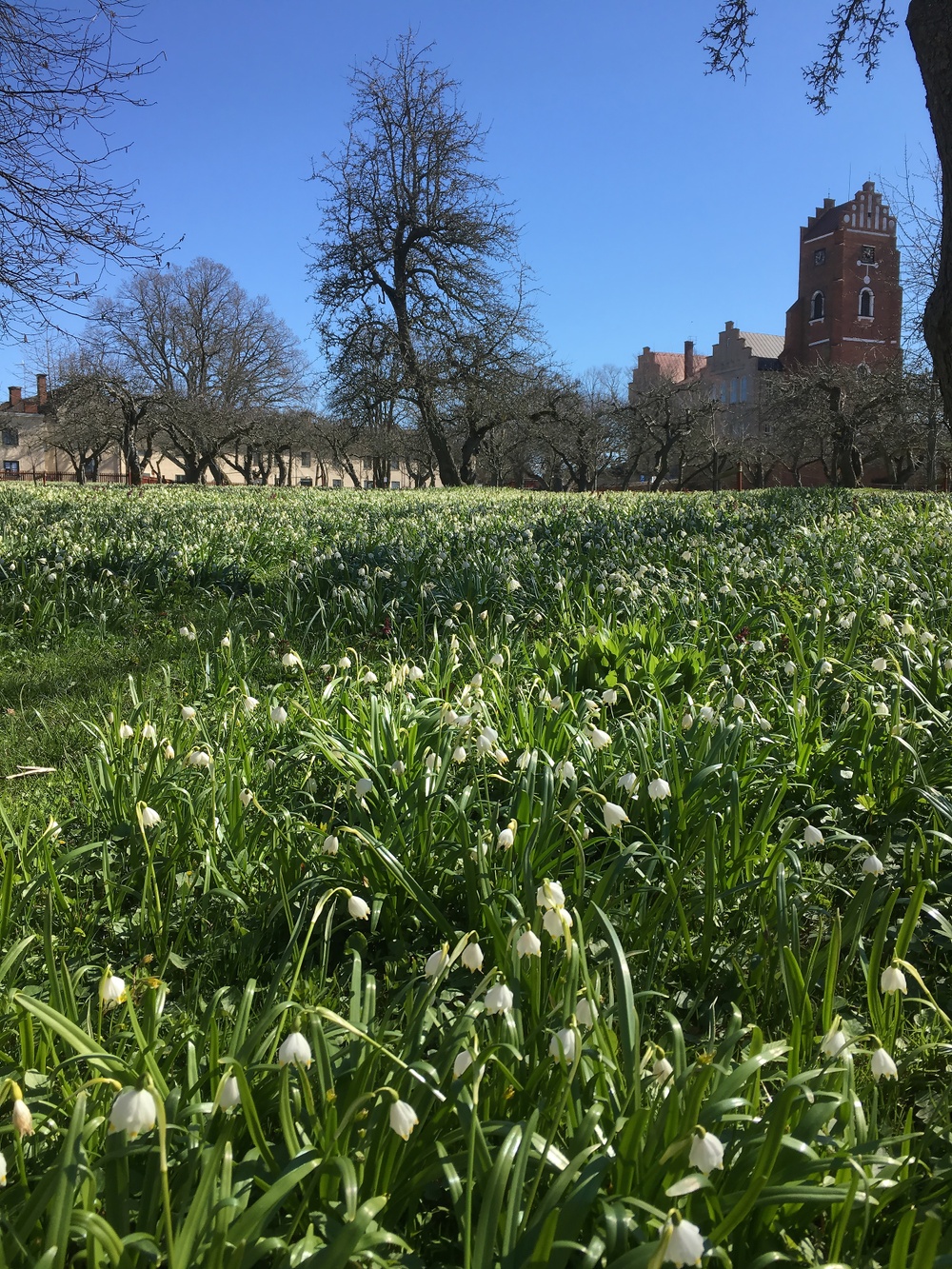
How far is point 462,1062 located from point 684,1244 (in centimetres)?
58

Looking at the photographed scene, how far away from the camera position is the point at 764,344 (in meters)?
83.3

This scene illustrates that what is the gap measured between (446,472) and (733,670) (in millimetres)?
29212

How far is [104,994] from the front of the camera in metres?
1.56

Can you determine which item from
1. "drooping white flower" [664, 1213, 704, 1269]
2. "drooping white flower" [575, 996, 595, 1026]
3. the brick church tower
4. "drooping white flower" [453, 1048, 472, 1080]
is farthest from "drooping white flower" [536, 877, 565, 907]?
the brick church tower

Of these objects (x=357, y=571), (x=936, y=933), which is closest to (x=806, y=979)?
(x=936, y=933)

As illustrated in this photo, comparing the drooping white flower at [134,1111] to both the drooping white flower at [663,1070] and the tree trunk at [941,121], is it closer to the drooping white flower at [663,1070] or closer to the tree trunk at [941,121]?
the drooping white flower at [663,1070]

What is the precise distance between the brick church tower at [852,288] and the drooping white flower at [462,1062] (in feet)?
219

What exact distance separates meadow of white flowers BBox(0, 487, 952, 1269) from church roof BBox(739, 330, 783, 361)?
8312cm

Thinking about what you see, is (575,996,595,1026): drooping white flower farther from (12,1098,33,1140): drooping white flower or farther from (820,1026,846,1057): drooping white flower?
(12,1098,33,1140): drooping white flower

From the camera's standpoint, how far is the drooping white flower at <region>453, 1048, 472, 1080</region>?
5.26ft

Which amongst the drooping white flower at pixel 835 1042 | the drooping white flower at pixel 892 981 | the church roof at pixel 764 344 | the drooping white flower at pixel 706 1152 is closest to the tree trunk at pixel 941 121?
the drooping white flower at pixel 892 981

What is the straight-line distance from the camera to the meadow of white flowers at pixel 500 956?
139 centimetres

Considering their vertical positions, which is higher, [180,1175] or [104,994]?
[104,994]

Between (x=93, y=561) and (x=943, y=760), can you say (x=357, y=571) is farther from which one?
(x=943, y=760)
